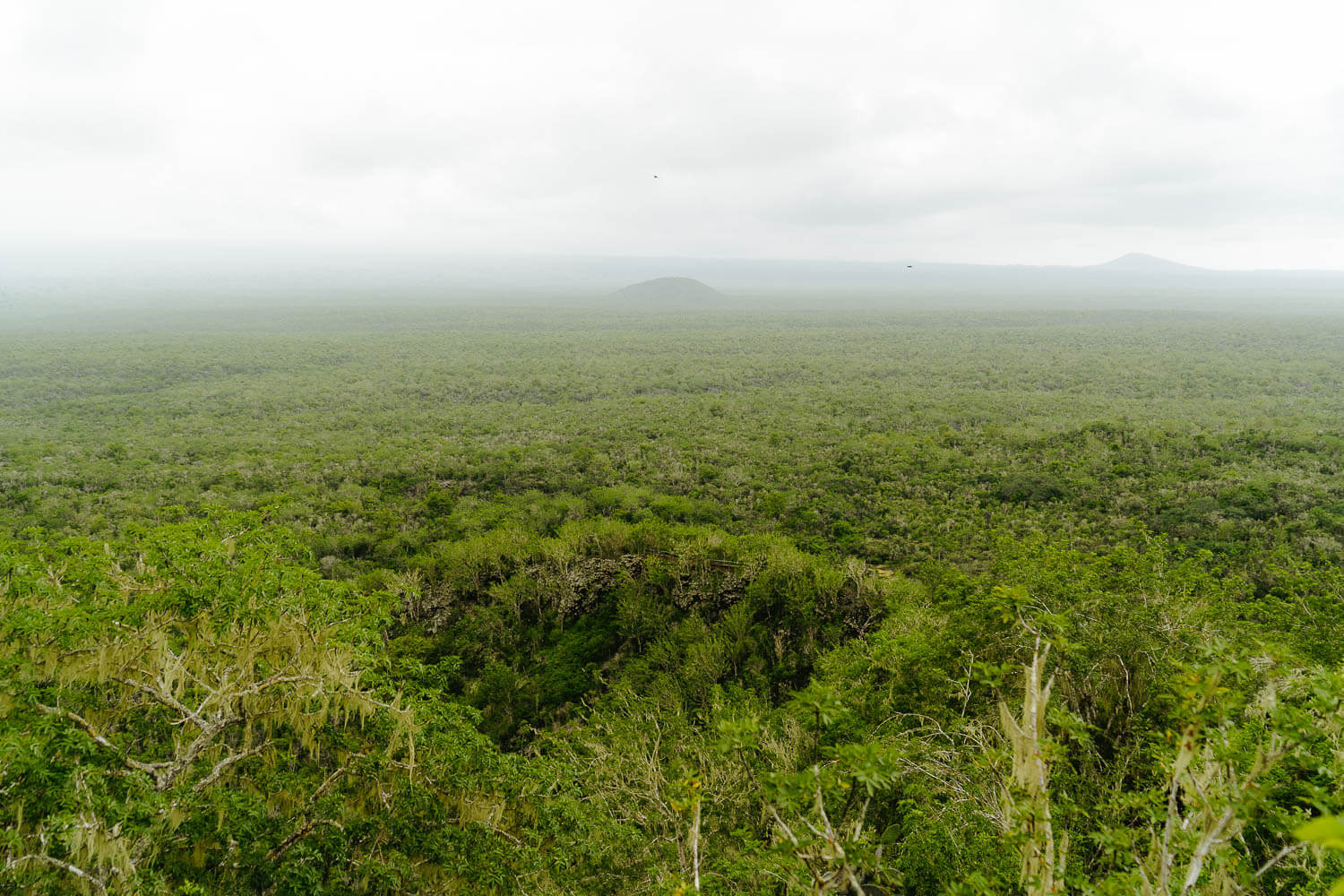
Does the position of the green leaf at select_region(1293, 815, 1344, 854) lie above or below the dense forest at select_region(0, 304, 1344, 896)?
above

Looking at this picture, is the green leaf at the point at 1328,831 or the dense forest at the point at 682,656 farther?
the dense forest at the point at 682,656

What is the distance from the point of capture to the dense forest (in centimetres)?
649

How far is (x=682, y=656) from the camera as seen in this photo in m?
21.7

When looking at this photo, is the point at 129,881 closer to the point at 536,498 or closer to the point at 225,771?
the point at 225,771

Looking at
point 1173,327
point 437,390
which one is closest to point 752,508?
point 437,390

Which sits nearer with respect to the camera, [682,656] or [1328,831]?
[1328,831]

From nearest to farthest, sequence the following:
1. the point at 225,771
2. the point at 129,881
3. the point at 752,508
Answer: the point at 129,881 < the point at 225,771 < the point at 752,508

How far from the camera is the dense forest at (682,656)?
649 cm

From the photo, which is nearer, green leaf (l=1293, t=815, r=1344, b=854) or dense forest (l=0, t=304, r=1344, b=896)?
green leaf (l=1293, t=815, r=1344, b=854)

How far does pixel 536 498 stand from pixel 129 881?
36.6 metres

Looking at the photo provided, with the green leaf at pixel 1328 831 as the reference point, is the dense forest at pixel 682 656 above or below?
below

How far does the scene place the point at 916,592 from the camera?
74.4 feet

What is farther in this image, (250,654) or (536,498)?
(536,498)

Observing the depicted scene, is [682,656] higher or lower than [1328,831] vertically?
lower
